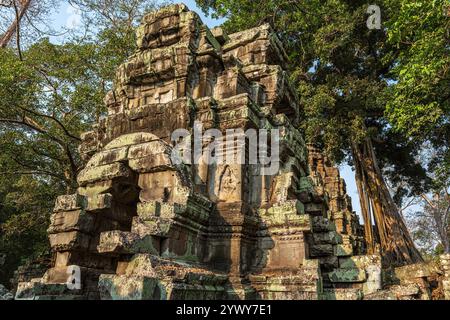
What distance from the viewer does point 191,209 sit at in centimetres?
487

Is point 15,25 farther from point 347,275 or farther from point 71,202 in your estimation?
point 347,275

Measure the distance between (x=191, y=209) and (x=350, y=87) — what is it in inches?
439

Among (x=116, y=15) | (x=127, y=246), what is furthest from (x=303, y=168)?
(x=116, y=15)

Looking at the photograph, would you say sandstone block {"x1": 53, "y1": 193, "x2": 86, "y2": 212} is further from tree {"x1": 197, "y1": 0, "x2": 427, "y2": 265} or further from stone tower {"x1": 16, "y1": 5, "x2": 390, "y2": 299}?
tree {"x1": 197, "y1": 0, "x2": 427, "y2": 265}

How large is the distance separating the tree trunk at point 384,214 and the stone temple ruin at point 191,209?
7.50 metres

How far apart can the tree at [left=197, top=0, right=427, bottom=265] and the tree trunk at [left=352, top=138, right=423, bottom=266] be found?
0.11ft

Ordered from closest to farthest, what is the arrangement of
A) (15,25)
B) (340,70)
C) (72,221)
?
1. (72,221)
2. (15,25)
3. (340,70)

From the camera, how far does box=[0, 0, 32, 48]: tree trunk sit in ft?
42.4

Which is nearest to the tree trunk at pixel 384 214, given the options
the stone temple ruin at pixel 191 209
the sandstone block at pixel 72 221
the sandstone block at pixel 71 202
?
the stone temple ruin at pixel 191 209

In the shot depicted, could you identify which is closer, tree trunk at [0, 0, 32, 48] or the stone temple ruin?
the stone temple ruin

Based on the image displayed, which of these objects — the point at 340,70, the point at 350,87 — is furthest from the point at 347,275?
the point at 340,70

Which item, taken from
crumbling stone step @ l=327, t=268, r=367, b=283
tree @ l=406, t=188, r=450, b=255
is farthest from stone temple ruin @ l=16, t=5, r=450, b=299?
tree @ l=406, t=188, r=450, b=255

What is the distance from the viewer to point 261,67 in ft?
24.2

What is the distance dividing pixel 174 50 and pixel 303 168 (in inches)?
127
